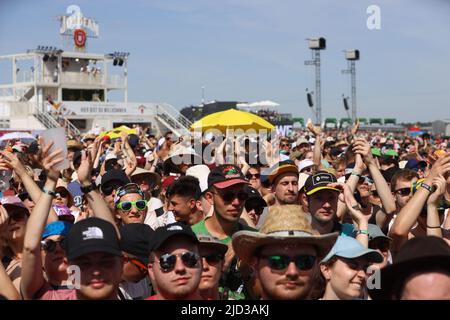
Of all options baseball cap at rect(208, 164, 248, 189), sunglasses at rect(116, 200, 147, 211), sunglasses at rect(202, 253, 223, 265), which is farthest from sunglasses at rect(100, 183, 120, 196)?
sunglasses at rect(202, 253, 223, 265)

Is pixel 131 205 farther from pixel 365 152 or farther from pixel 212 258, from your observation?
pixel 365 152

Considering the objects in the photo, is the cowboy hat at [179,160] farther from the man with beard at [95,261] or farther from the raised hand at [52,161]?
the man with beard at [95,261]

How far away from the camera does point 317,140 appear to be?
9.44 m

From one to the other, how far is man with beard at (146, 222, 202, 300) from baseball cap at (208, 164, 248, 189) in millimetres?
1672

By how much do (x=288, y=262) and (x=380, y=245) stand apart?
165 cm

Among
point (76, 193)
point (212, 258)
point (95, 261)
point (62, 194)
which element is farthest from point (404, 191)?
point (76, 193)

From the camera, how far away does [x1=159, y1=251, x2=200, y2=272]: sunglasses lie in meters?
3.44

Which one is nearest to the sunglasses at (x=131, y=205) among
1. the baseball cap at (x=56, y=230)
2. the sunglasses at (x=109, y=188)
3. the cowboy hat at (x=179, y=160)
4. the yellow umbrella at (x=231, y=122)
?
the sunglasses at (x=109, y=188)

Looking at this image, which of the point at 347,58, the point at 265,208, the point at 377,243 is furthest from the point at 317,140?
the point at 347,58

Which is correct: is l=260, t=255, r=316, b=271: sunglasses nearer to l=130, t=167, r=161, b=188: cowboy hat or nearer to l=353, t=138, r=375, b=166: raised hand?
l=353, t=138, r=375, b=166: raised hand
